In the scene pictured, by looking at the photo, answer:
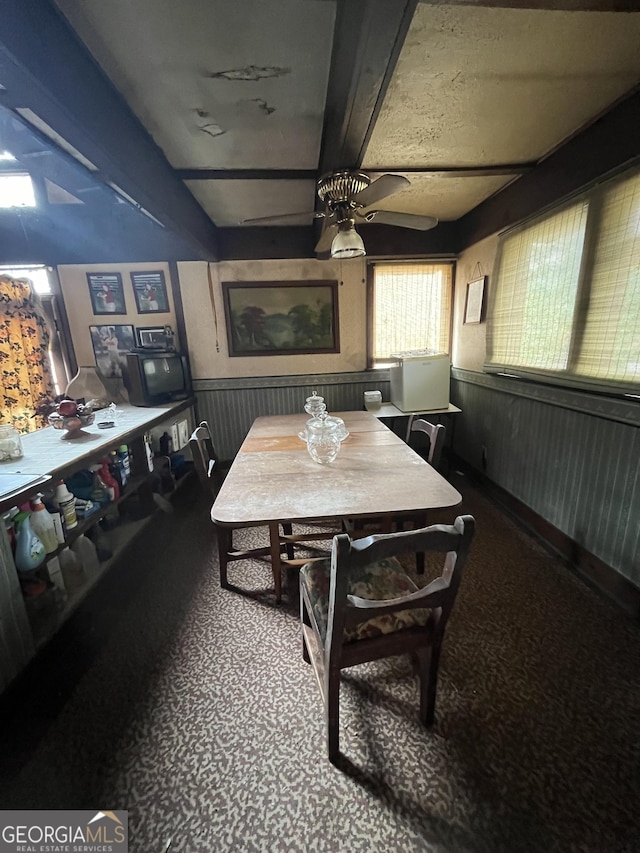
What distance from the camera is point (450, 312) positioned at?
11.7 ft

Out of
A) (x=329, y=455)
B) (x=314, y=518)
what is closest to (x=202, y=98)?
(x=329, y=455)

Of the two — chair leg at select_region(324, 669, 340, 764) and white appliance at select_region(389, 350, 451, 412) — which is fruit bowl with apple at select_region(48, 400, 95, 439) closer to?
chair leg at select_region(324, 669, 340, 764)

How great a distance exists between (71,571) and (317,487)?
1.54 m

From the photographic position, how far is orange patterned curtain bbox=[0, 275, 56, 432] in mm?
2693

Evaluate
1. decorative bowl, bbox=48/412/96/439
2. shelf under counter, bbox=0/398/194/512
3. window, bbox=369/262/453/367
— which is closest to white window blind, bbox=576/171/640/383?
window, bbox=369/262/453/367

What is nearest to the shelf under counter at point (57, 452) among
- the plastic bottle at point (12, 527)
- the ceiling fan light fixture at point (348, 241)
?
the plastic bottle at point (12, 527)

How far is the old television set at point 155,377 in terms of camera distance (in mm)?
2936

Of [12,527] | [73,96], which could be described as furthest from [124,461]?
[73,96]

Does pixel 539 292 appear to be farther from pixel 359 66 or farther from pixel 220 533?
pixel 220 533

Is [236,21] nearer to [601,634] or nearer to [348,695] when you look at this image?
[348,695]

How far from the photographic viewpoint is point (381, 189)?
155 cm

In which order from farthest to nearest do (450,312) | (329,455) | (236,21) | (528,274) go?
(450,312) → (528,274) → (329,455) → (236,21)

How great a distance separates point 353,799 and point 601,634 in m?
1.33

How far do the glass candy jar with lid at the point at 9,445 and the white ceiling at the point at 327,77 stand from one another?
65.4 inches
